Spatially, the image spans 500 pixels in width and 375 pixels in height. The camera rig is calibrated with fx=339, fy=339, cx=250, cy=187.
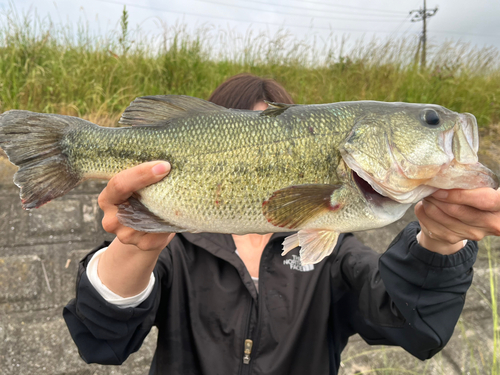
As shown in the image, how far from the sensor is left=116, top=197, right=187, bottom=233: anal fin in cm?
118

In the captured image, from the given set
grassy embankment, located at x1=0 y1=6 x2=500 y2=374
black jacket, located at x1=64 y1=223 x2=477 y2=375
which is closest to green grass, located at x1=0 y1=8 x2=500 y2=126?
grassy embankment, located at x1=0 y1=6 x2=500 y2=374

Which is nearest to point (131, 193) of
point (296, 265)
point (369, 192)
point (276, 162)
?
point (276, 162)

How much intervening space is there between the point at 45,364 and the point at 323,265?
213 centimetres

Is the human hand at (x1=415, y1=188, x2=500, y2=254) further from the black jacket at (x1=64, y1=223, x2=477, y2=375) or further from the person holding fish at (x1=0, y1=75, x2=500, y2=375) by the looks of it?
the black jacket at (x1=64, y1=223, x2=477, y2=375)

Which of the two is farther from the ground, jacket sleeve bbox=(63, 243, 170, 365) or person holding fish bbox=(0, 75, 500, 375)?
person holding fish bbox=(0, 75, 500, 375)

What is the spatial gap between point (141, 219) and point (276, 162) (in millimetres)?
525

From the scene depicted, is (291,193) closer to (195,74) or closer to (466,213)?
(466,213)

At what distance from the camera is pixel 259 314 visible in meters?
1.78

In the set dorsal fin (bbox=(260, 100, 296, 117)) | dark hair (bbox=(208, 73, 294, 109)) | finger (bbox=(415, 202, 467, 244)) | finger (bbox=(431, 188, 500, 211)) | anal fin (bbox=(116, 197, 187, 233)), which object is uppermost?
dorsal fin (bbox=(260, 100, 296, 117))

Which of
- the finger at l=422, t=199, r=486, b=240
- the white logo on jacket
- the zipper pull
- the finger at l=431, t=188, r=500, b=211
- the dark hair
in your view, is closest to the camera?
the finger at l=431, t=188, r=500, b=211

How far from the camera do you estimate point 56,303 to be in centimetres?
267

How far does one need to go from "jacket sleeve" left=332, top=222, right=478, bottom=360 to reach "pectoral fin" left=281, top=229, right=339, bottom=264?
45 cm


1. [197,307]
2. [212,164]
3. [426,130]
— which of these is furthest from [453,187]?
[197,307]

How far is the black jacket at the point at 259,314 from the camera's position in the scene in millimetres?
1508
